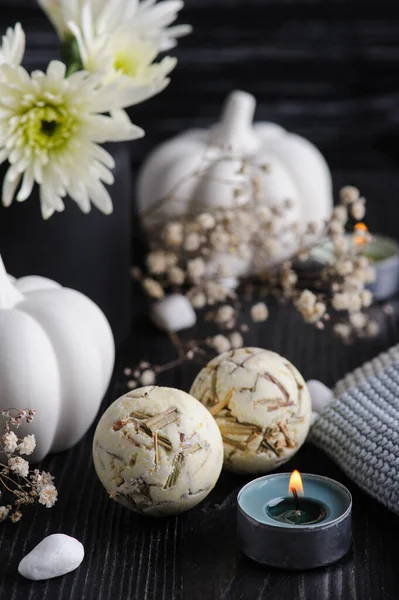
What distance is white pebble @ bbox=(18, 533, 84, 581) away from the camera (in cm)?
57

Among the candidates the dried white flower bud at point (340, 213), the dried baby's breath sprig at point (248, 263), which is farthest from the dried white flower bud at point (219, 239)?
the dried white flower bud at point (340, 213)

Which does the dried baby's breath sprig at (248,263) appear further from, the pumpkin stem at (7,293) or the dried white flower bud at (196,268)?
the pumpkin stem at (7,293)

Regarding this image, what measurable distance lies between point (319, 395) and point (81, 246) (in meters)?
0.25

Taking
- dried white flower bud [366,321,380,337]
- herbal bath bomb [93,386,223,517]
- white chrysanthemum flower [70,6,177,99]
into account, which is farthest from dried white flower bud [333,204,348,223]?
herbal bath bomb [93,386,223,517]

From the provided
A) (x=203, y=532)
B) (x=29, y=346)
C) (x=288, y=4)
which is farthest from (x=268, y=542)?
(x=288, y=4)

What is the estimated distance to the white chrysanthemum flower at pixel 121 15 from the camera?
0.75 metres

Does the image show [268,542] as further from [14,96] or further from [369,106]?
[369,106]

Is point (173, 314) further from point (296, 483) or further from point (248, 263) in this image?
point (296, 483)

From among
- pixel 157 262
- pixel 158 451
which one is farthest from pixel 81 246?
pixel 158 451

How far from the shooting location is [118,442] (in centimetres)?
60

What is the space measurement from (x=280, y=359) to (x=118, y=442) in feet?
0.47

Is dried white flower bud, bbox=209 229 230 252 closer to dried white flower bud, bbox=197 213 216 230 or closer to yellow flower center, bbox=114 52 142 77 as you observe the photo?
dried white flower bud, bbox=197 213 216 230

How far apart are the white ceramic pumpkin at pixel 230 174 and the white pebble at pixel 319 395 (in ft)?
0.68

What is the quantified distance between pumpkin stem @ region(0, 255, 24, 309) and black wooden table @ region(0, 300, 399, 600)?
0.41 feet
